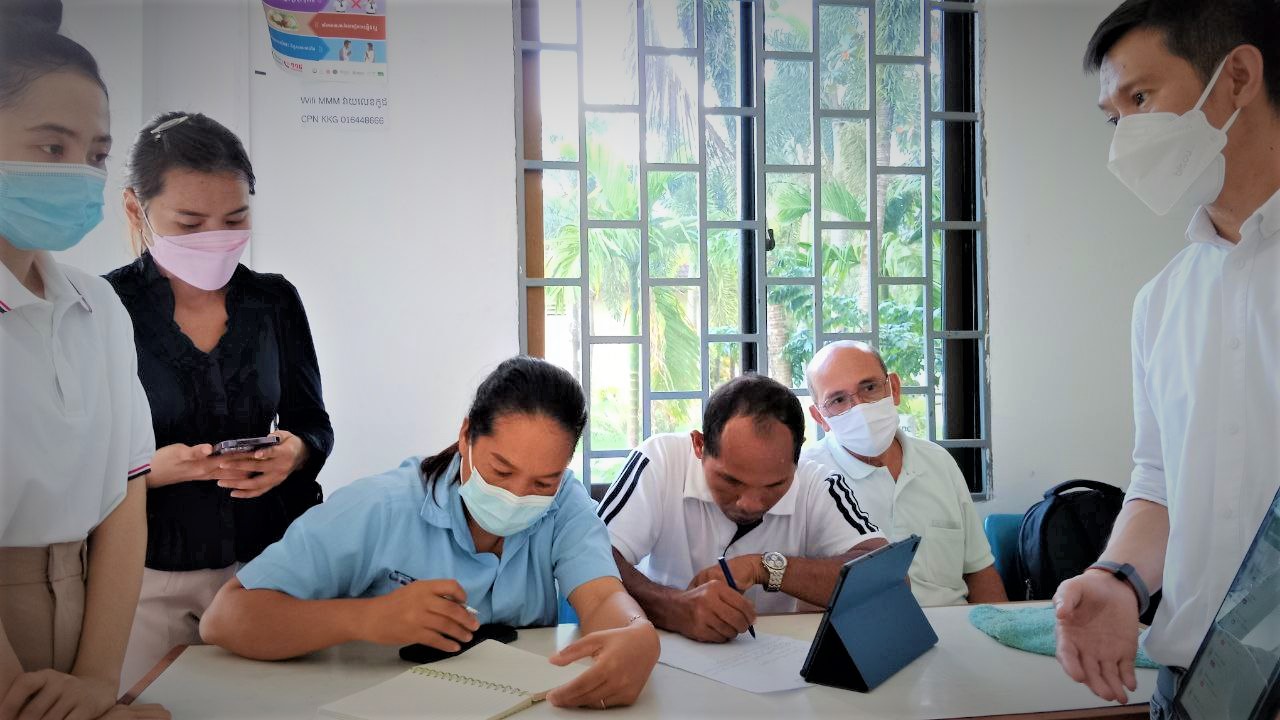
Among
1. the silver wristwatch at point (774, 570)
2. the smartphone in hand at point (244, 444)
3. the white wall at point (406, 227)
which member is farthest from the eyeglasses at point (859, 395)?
the smartphone in hand at point (244, 444)

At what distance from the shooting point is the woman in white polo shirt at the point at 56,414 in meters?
0.75

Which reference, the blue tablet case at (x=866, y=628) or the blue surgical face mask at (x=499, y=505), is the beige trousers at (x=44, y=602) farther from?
the blue tablet case at (x=866, y=628)

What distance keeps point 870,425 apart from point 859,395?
2.7 inches

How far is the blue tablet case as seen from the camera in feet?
3.02

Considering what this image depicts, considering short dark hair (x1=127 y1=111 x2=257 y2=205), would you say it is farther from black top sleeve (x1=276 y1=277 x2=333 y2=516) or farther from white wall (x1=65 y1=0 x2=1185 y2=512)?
black top sleeve (x1=276 y1=277 x2=333 y2=516)

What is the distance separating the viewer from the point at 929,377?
1826 mm

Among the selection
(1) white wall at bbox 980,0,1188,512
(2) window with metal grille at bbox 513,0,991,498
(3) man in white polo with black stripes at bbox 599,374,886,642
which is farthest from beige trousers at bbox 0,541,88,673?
(1) white wall at bbox 980,0,1188,512

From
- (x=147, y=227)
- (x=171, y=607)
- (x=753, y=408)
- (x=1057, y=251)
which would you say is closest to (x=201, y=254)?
(x=147, y=227)

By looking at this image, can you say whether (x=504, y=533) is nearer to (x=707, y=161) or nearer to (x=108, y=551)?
(x=108, y=551)

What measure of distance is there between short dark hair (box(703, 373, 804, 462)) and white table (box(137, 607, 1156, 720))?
43 centimetres

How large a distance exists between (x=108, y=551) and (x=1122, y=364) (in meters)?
1.59

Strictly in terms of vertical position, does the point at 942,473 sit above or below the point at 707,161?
below

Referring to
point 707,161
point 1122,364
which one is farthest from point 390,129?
point 1122,364

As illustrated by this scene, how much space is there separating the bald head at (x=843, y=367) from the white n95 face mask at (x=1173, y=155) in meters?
0.93
